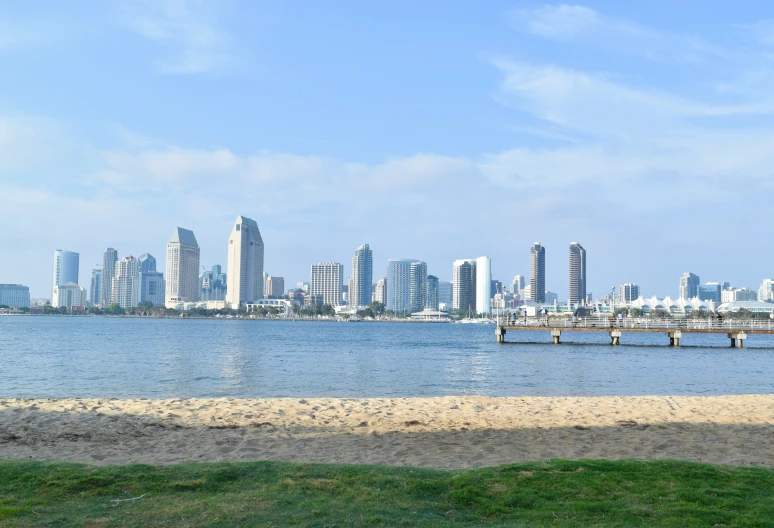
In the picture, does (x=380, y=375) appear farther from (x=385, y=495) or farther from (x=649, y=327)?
(x=649, y=327)

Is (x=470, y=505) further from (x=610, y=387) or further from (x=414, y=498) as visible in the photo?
(x=610, y=387)

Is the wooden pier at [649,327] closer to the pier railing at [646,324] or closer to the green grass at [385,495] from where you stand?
the pier railing at [646,324]

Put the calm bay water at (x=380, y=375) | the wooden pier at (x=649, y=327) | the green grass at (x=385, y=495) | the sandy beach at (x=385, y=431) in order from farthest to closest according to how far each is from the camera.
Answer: the wooden pier at (x=649, y=327) → the calm bay water at (x=380, y=375) → the sandy beach at (x=385, y=431) → the green grass at (x=385, y=495)

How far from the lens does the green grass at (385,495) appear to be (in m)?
7.43

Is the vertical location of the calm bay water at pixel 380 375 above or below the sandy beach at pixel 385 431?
below

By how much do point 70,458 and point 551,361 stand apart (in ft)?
127

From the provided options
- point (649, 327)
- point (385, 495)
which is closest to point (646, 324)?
point (649, 327)

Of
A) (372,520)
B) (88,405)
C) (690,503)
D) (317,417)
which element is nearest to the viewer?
(372,520)

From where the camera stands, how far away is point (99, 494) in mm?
8570

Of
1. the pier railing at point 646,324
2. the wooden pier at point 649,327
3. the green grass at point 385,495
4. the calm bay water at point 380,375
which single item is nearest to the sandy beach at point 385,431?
the green grass at point 385,495

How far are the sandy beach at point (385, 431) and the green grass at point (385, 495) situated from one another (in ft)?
8.88

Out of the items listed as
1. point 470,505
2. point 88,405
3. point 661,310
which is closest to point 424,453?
point 470,505

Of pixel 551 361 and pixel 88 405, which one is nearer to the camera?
pixel 88 405

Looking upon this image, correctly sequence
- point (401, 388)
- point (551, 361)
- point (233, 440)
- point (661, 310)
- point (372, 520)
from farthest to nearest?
point (661, 310) → point (551, 361) → point (401, 388) → point (233, 440) → point (372, 520)
